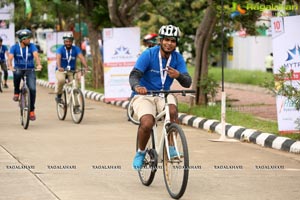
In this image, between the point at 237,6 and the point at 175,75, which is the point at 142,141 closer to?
the point at 175,75

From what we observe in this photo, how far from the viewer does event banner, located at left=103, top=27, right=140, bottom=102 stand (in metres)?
19.2

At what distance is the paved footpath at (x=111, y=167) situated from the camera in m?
8.52

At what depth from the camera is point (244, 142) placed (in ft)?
43.1

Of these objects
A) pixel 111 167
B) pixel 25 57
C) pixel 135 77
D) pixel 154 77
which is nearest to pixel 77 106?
pixel 25 57

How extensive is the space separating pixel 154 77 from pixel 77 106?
712 centimetres

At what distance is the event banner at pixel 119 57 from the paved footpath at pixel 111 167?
4.05 meters

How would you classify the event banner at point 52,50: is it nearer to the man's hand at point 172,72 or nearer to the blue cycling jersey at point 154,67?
the blue cycling jersey at point 154,67

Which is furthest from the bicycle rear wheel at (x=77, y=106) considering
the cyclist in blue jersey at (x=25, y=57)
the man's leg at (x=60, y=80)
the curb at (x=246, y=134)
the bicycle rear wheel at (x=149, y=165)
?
the bicycle rear wheel at (x=149, y=165)

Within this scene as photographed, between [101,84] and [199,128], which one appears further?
[101,84]

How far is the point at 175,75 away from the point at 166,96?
0.75ft

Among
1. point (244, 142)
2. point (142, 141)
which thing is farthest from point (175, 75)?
point (244, 142)

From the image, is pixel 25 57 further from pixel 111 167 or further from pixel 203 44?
pixel 111 167

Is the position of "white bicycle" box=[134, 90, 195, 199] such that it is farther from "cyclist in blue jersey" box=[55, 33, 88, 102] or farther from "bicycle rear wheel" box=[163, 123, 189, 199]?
"cyclist in blue jersey" box=[55, 33, 88, 102]

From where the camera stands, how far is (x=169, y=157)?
8.14 meters
